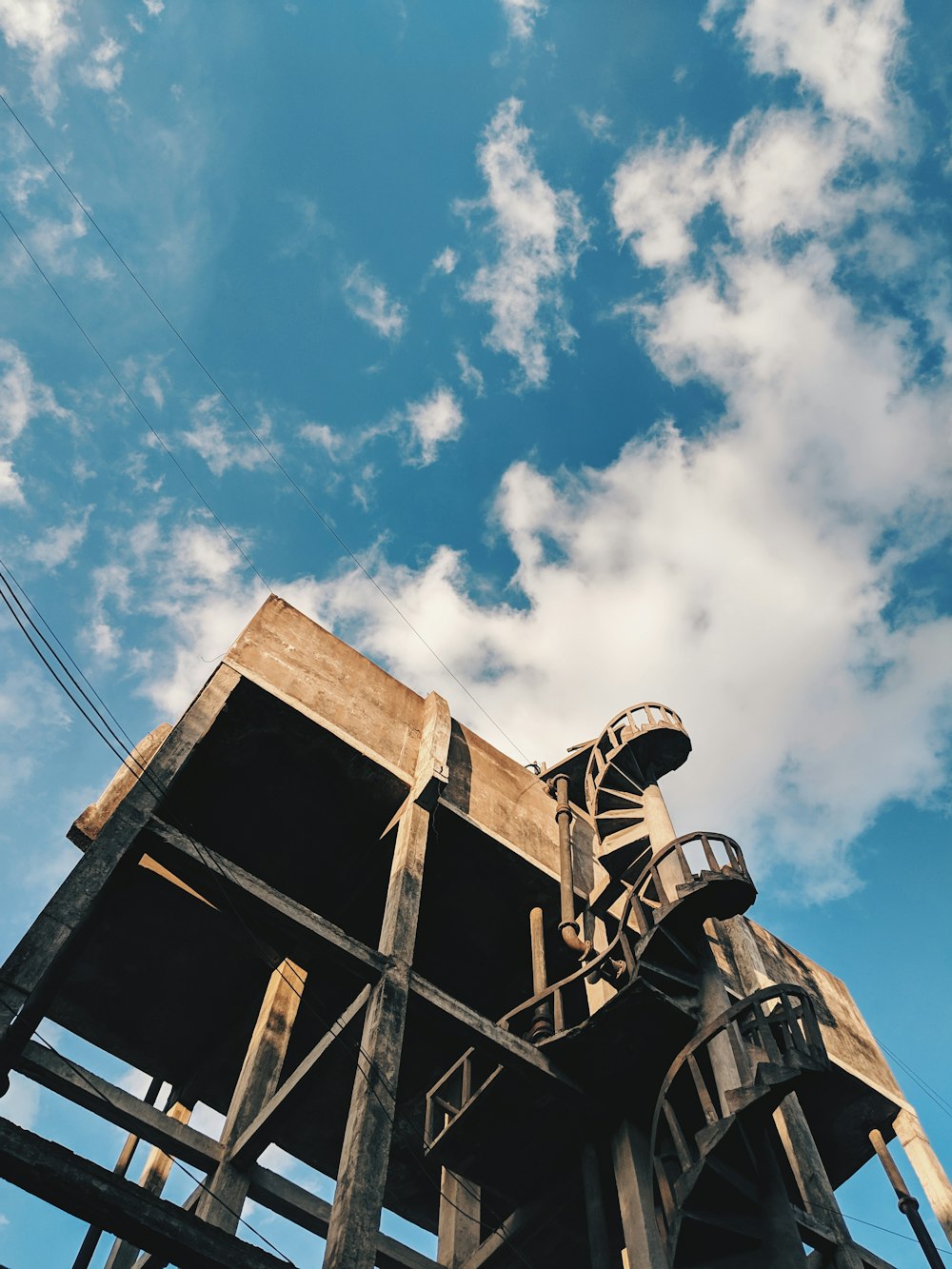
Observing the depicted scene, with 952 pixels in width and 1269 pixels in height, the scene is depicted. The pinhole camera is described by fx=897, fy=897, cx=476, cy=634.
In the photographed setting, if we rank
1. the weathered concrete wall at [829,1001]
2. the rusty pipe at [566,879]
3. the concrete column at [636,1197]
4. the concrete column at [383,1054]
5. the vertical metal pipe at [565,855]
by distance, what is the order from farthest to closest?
the weathered concrete wall at [829,1001], the vertical metal pipe at [565,855], the rusty pipe at [566,879], the concrete column at [636,1197], the concrete column at [383,1054]

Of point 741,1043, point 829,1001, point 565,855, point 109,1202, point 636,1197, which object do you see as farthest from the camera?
point 829,1001

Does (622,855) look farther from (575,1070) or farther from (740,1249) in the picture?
(740,1249)

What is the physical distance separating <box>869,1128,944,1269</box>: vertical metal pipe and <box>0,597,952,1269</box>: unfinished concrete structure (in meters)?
0.14

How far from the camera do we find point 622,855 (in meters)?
17.9

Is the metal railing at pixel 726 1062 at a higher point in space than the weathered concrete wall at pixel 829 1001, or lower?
lower

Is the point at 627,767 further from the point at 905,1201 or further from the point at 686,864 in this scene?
the point at 905,1201

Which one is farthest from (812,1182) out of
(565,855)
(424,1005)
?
(424,1005)

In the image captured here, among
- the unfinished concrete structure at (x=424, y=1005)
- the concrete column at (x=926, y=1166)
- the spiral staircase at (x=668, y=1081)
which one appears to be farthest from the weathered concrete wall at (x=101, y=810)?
the concrete column at (x=926, y=1166)

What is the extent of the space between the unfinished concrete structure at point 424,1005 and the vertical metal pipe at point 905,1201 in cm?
14

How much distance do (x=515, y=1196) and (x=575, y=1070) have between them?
9.06 feet

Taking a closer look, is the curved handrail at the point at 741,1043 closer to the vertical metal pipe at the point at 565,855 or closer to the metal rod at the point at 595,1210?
the metal rod at the point at 595,1210

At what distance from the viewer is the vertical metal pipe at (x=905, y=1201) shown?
13.1m

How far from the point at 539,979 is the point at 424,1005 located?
8.82 ft

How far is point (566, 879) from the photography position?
14484 millimetres
